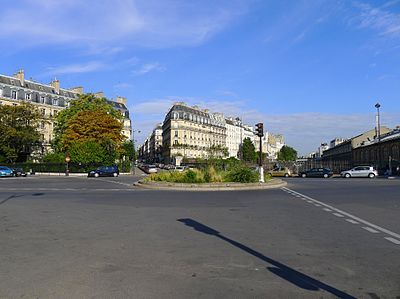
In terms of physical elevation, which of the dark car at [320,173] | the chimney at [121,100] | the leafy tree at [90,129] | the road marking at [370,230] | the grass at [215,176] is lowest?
the road marking at [370,230]

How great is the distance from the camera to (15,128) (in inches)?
2874

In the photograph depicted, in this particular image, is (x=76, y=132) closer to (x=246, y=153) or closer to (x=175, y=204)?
(x=175, y=204)

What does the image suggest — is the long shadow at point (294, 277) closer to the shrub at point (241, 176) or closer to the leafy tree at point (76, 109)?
the shrub at point (241, 176)

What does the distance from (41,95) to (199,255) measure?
102 metres

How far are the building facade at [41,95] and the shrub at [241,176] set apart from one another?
64.8m

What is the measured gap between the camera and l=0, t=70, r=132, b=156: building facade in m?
92.1

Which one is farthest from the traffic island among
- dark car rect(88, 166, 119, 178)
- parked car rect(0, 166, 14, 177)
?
parked car rect(0, 166, 14, 177)

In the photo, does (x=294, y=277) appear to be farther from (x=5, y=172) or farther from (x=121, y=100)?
(x=121, y=100)

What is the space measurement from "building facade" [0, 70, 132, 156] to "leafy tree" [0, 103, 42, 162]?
42.4ft

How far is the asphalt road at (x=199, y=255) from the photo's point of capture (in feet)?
17.7

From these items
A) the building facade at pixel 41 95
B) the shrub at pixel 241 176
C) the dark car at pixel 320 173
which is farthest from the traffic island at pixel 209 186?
the building facade at pixel 41 95

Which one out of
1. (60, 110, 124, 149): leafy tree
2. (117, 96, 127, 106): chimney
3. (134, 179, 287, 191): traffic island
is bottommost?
(134, 179, 287, 191): traffic island

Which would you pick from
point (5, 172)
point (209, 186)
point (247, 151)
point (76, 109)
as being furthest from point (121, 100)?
point (209, 186)

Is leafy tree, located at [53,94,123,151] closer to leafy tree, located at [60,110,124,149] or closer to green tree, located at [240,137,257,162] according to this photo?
leafy tree, located at [60,110,124,149]
